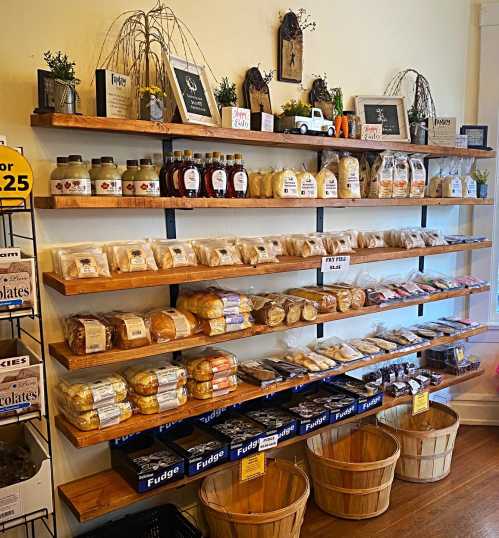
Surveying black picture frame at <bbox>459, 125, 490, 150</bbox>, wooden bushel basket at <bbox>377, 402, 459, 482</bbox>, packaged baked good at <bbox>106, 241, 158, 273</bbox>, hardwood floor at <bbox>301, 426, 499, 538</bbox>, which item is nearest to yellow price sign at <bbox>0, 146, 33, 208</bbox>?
packaged baked good at <bbox>106, 241, 158, 273</bbox>

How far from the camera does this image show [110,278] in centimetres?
196

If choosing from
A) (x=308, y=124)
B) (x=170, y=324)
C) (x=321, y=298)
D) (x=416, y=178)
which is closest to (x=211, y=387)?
(x=170, y=324)

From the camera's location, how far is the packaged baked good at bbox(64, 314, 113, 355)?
75.6 inches

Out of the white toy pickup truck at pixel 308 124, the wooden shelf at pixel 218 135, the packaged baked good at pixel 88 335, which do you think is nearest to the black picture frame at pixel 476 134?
the wooden shelf at pixel 218 135

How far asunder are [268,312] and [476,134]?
6.58 ft

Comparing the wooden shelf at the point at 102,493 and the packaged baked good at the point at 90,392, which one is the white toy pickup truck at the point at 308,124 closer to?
the packaged baked good at the point at 90,392

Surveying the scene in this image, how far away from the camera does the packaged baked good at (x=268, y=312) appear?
238cm

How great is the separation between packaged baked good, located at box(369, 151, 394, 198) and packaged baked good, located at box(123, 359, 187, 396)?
1.42 m

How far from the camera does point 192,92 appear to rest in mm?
2172

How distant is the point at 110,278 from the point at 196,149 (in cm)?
75

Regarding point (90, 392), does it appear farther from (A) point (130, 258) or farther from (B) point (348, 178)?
(B) point (348, 178)

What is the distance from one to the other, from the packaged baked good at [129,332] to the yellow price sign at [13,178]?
22.5 inches

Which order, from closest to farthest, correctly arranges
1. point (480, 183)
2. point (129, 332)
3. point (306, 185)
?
point (129, 332)
point (306, 185)
point (480, 183)

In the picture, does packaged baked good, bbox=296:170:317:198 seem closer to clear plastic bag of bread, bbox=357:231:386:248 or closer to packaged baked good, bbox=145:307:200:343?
clear plastic bag of bread, bbox=357:231:386:248
